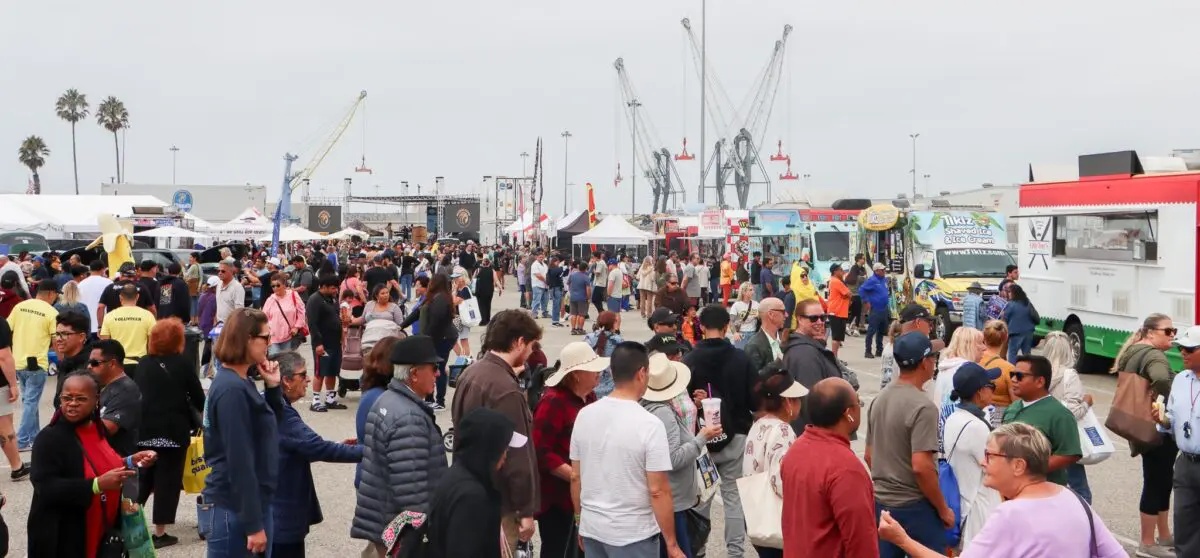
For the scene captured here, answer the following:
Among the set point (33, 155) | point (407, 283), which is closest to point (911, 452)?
point (407, 283)

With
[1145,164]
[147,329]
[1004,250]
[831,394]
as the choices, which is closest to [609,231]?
[1004,250]

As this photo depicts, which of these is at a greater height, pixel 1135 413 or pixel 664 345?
pixel 664 345

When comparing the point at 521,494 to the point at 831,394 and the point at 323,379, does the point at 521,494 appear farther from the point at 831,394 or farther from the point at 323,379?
the point at 323,379

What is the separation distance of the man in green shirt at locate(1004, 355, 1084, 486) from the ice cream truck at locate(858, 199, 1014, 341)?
586 inches

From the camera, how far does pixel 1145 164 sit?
16.3m

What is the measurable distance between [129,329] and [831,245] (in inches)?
817

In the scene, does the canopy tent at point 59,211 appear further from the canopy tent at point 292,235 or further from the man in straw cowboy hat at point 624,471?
the man in straw cowboy hat at point 624,471

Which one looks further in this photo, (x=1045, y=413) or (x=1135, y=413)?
(x=1135, y=413)

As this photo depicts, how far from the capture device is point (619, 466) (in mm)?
4977

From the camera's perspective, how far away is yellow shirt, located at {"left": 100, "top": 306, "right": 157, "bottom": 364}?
9.73m

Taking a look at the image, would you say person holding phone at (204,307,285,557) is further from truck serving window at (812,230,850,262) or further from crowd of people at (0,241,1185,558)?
truck serving window at (812,230,850,262)

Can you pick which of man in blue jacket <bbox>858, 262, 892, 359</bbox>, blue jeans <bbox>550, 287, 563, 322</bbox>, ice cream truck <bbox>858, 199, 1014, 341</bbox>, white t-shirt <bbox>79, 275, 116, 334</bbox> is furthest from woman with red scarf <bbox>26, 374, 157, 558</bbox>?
blue jeans <bbox>550, 287, 563, 322</bbox>

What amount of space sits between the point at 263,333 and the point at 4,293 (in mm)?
9666

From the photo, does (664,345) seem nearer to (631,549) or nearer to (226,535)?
(631,549)
